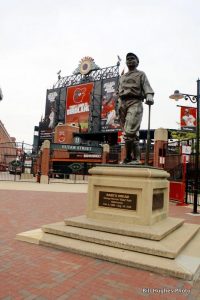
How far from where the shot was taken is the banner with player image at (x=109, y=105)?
51541 mm

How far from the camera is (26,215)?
353 inches

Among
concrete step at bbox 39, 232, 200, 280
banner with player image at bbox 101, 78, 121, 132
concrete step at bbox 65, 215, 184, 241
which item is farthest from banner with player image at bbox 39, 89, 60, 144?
concrete step at bbox 39, 232, 200, 280

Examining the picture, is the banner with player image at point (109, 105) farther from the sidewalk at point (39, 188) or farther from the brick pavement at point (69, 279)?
the brick pavement at point (69, 279)

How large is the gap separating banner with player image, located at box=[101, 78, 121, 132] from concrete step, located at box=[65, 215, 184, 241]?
147 ft

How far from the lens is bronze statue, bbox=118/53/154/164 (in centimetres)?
720

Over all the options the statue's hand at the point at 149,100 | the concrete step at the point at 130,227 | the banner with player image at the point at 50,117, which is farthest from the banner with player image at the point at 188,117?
the banner with player image at the point at 50,117

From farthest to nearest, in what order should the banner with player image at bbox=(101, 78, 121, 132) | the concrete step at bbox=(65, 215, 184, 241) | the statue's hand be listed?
the banner with player image at bbox=(101, 78, 121, 132) → the statue's hand → the concrete step at bbox=(65, 215, 184, 241)

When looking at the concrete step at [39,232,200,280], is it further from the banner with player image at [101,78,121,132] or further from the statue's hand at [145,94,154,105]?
the banner with player image at [101,78,121,132]

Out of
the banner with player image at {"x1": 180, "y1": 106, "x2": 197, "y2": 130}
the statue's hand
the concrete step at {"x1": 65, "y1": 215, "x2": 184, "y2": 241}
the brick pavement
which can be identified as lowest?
the brick pavement

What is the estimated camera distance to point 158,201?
6.89 meters

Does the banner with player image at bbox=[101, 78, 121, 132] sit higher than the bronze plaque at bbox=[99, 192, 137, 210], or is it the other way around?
the banner with player image at bbox=[101, 78, 121, 132]

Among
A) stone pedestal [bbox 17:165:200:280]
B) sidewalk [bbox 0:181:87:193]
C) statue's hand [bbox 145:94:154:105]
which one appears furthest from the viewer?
sidewalk [bbox 0:181:87:193]

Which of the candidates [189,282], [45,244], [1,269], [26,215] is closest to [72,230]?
[45,244]

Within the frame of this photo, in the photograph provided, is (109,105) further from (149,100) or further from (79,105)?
(149,100)
